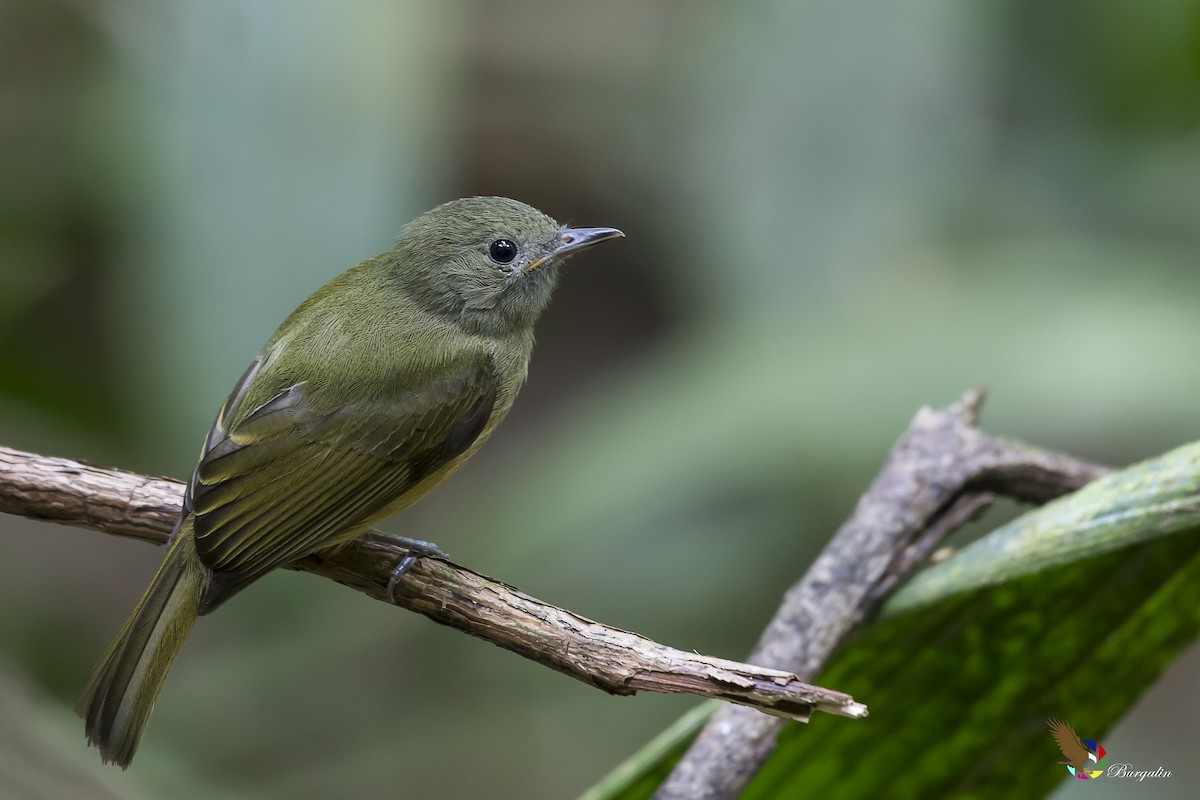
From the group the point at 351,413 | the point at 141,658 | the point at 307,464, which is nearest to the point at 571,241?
the point at 351,413

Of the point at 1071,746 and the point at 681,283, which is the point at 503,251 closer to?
the point at 1071,746

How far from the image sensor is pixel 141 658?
2455 millimetres

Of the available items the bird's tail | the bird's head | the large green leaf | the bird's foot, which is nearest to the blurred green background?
the bird's tail

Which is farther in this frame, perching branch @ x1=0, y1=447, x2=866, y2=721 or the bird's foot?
the bird's foot

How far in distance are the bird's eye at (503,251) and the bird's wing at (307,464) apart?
15.1 inches

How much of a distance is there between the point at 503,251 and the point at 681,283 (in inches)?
99.4

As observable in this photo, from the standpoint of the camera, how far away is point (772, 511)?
4004 millimetres

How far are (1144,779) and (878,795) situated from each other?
1.96 metres

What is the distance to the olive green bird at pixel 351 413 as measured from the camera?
8.18ft

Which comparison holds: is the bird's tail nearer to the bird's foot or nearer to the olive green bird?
the olive green bird

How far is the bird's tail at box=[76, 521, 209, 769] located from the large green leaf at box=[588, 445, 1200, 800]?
37.2 inches

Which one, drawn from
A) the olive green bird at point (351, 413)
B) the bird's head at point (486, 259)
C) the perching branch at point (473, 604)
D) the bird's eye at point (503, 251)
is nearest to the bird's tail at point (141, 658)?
the olive green bird at point (351, 413)

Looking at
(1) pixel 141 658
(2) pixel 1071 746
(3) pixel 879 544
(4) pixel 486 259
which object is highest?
(4) pixel 486 259

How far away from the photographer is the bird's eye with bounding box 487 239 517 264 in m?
3.25
